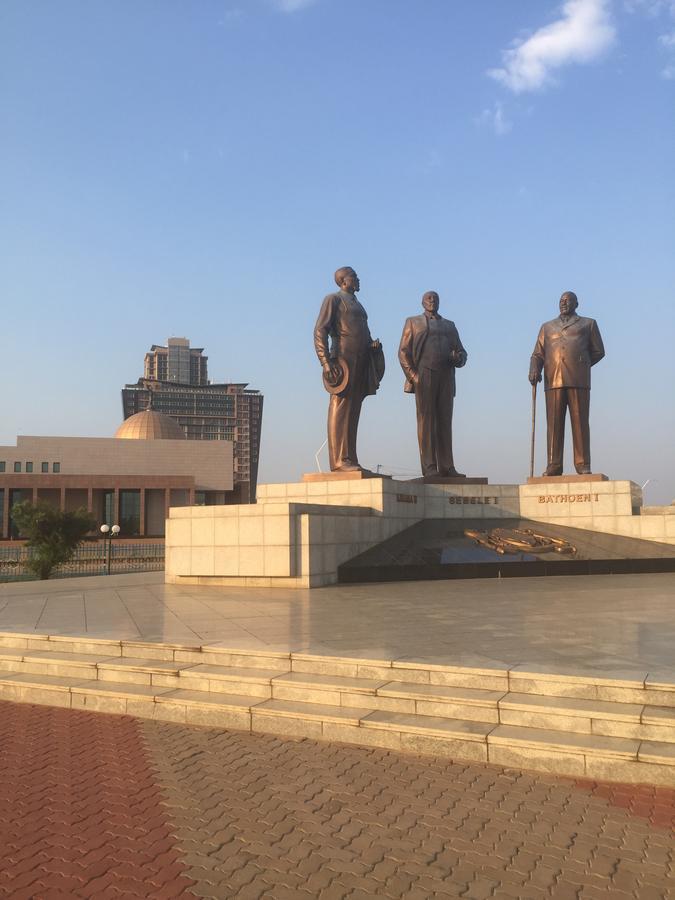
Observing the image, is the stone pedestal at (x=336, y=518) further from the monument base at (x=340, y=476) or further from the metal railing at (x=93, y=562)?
the metal railing at (x=93, y=562)

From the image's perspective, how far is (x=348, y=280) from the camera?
1515 centimetres

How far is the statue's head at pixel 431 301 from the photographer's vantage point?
54.3 feet

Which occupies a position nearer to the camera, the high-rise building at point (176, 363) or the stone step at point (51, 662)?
the stone step at point (51, 662)

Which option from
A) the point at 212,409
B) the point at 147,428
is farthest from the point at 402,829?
the point at 212,409

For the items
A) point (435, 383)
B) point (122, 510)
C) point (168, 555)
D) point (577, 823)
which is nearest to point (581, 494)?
→ point (435, 383)

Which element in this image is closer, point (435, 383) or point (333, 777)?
point (333, 777)

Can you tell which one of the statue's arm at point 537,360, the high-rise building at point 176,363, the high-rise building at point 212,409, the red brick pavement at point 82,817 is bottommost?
the red brick pavement at point 82,817

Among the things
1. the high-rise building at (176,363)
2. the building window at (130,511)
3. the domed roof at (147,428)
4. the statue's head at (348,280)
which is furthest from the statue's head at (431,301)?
the high-rise building at (176,363)

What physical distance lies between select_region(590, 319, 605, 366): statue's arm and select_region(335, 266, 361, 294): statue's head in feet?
18.3

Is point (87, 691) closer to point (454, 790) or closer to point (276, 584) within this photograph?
point (454, 790)

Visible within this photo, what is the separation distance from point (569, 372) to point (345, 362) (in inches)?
208

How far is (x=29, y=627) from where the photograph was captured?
8031mm

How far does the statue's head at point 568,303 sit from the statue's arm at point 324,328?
550cm

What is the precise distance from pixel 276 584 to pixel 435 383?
6.79 meters
